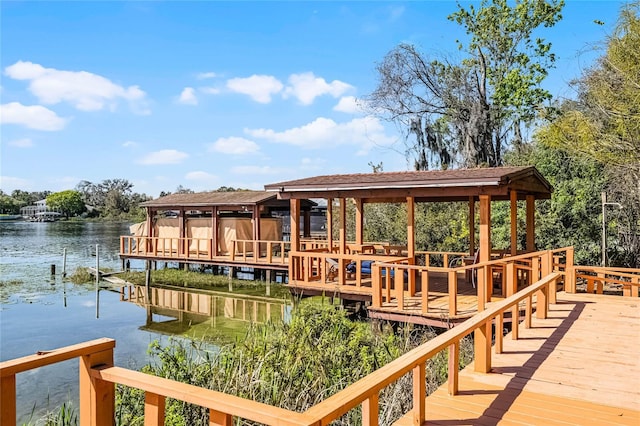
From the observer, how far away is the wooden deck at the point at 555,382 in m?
3.57

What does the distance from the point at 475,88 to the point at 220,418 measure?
862 inches

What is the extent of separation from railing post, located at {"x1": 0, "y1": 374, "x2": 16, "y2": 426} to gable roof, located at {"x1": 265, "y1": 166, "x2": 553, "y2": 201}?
7.66 meters

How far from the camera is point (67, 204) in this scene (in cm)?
9494

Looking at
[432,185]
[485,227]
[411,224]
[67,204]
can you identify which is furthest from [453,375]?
[67,204]

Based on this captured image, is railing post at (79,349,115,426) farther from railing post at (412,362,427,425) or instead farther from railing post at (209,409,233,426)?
railing post at (412,362,427,425)

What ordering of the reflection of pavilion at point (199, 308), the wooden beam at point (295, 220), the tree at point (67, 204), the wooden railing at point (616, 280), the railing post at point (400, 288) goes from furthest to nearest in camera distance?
the tree at point (67, 204), the reflection of pavilion at point (199, 308), the wooden beam at point (295, 220), the wooden railing at point (616, 280), the railing post at point (400, 288)

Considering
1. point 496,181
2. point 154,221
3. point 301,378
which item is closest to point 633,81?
point 496,181

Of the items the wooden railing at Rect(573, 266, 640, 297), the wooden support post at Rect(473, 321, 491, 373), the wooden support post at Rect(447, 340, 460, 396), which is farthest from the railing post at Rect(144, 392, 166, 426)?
the wooden railing at Rect(573, 266, 640, 297)

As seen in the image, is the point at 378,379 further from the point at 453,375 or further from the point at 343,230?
the point at 343,230

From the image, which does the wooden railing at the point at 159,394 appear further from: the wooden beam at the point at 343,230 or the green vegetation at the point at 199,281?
the green vegetation at the point at 199,281

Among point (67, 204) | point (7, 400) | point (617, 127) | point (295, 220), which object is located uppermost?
point (67, 204)

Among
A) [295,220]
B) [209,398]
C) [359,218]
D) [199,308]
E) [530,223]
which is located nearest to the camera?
[209,398]

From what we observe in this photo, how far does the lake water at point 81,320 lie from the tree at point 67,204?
8252cm

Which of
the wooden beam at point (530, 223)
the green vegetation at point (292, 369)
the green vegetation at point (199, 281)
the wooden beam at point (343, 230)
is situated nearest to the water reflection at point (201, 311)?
the green vegetation at point (199, 281)
